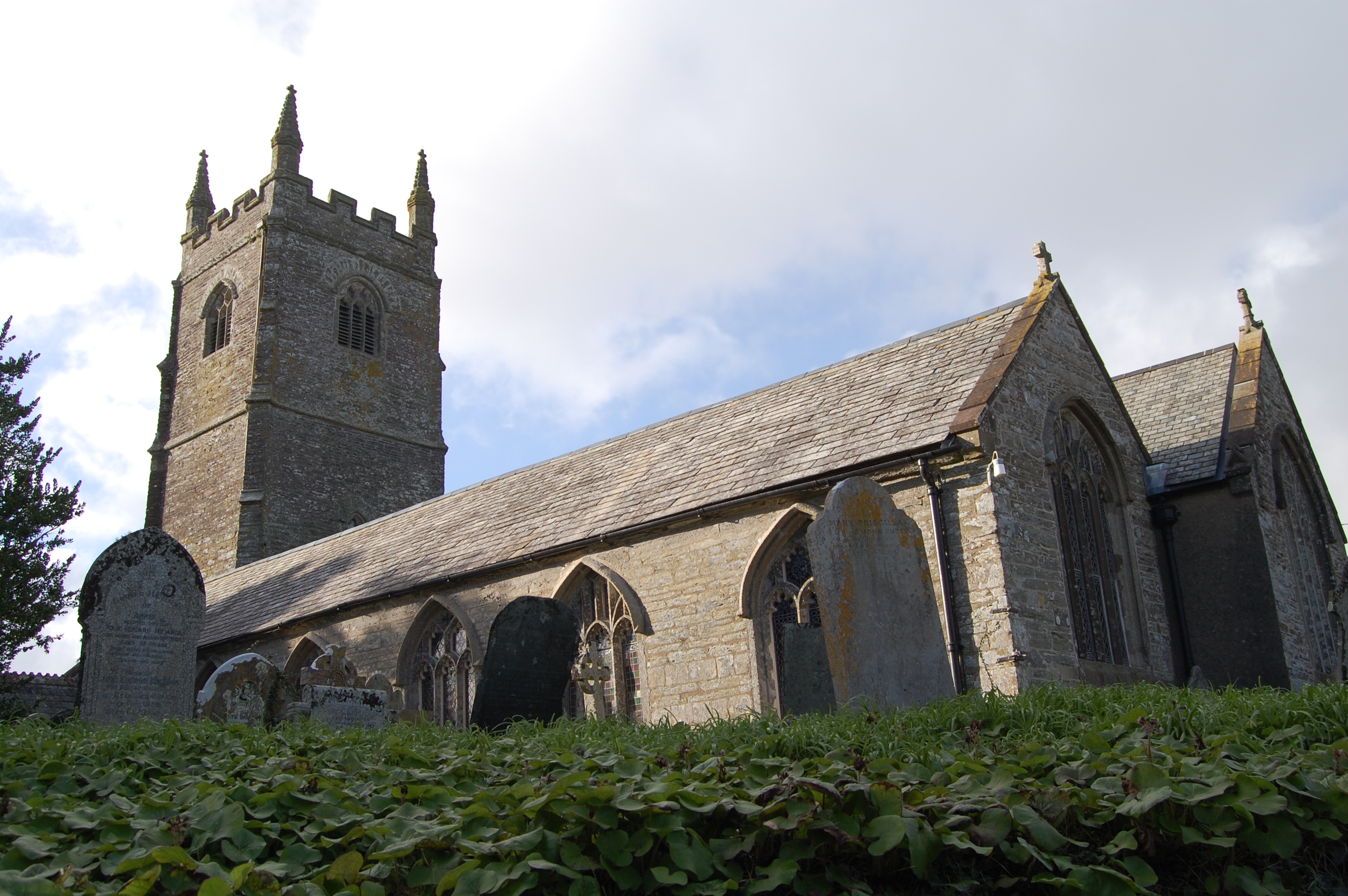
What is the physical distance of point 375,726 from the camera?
10328 mm

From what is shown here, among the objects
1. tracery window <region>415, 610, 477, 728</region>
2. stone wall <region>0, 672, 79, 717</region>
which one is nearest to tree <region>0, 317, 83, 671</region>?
stone wall <region>0, 672, 79, 717</region>

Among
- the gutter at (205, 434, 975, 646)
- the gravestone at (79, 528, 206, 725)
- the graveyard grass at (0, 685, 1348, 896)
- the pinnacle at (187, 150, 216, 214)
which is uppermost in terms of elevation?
the pinnacle at (187, 150, 216, 214)

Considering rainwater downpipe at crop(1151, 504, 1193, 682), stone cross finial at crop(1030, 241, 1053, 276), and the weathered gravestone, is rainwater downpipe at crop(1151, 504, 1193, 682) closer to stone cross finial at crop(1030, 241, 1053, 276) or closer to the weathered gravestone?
stone cross finial at crop(1030, 241, 1053, 276)

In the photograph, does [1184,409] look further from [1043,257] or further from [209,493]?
[209,493]

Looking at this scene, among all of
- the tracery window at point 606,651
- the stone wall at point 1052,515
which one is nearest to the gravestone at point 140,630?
the tracery window at point 606,651

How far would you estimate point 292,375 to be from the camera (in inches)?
1158

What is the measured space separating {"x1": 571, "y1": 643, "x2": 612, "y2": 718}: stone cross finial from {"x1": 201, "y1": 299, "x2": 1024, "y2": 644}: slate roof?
1.71m

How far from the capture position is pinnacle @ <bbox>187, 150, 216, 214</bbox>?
1378 inches

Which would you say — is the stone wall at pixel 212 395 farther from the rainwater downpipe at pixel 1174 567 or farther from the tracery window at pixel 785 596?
the rainwater downpipe at pixel 1174 567

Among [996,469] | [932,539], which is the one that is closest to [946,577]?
[932,539]

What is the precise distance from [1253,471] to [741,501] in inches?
280

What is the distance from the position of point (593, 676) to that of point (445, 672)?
397cm

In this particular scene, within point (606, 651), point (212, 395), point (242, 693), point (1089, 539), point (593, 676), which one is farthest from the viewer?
point (212, 395)

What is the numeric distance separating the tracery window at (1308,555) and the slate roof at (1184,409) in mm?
1325
